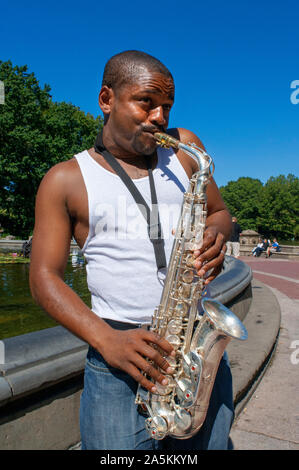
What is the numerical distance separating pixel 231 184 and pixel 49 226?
79605mm

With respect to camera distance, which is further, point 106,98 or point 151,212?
point 106,98

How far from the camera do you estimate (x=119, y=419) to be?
1456 mm

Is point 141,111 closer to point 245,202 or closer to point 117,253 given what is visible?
point 117,253

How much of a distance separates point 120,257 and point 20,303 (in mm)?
6068

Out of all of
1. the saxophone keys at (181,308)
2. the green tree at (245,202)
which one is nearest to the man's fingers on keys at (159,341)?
the saxophone keys at (181,308)

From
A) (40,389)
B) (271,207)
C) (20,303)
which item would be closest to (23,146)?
(20,303)

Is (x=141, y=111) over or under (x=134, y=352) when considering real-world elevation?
over

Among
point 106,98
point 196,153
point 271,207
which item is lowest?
point 196,153

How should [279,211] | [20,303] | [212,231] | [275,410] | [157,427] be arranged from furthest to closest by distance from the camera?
1. [279,211]
2. [20,303]
3. [275,410]
4. [212,231]
5. [157,427]

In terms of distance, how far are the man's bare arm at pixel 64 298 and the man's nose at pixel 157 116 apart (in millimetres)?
422

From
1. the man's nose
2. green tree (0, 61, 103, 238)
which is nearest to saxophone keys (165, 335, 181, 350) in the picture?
the man's nose

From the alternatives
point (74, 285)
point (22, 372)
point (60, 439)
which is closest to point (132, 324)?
point (22, 372)

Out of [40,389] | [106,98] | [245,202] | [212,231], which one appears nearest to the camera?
[212,231]

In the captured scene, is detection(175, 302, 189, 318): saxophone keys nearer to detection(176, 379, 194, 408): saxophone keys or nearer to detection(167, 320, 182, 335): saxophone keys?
detection(167, 320, 182, 335): saxophone keys
